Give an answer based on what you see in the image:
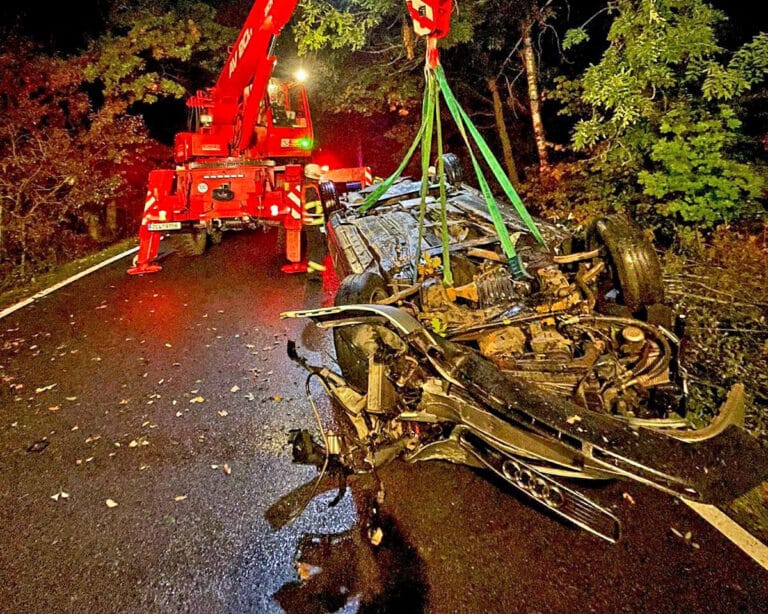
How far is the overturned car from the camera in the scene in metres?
2.21

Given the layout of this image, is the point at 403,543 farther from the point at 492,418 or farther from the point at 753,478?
the point at 753,478

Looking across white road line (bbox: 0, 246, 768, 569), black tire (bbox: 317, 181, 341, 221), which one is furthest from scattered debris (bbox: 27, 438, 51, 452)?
black tire (bbox: 317, 181, 341, 221)

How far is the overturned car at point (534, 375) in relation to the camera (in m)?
2.21

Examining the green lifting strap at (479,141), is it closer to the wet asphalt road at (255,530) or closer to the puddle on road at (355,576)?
the wet asphalt road at (255,530)

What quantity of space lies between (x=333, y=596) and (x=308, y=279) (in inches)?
235

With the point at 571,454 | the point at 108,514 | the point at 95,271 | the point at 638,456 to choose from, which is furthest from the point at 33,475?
the point at 95,271

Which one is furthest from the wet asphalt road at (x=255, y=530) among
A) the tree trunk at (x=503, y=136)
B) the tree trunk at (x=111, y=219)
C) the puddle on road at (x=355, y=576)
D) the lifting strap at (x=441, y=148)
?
the tree trunk at (x=111, y=219)

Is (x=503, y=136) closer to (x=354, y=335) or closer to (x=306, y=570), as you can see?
(x=354, y=335)

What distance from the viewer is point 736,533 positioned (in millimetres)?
2859

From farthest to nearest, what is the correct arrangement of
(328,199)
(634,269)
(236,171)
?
(328,199)
(236,171)
(634,269)

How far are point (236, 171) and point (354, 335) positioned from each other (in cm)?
702

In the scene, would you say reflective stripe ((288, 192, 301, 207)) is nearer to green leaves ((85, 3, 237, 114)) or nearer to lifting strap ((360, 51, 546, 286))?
lifting strap ((360, 51, 546, 286))

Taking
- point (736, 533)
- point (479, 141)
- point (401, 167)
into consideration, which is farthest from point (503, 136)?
point (736, 533)

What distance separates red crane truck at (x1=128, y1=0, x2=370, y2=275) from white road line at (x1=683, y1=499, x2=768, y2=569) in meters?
6.82
